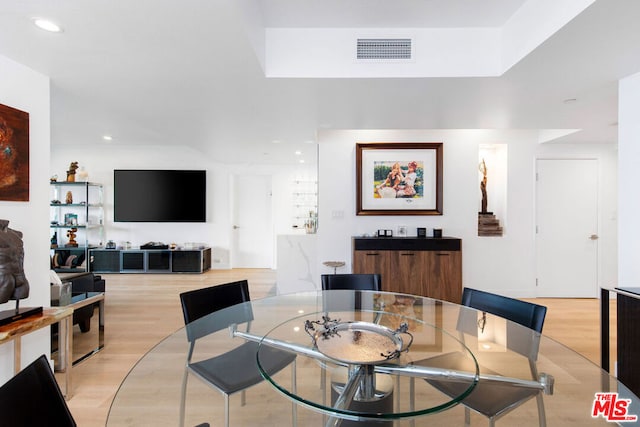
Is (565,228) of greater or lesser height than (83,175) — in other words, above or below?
below

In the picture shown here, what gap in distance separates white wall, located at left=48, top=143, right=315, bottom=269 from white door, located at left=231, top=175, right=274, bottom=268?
0.61 feet

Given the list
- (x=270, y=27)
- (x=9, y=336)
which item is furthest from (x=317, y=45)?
(x=9, y=336)

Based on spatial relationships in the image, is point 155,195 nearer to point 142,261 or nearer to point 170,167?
point 170,167

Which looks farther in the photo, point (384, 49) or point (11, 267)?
point (384, 49)

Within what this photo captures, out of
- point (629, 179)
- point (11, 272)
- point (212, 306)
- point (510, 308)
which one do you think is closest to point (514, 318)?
point (510, 308)

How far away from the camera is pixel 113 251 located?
5.62m

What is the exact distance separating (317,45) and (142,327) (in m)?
3.26

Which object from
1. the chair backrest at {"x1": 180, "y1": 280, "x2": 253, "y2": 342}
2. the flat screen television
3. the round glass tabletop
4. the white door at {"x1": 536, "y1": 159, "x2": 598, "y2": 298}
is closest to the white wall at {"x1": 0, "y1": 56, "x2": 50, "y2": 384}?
the chair backrest at {"x1": 180, "y1": 280, "x2": 253, "y2": 342}

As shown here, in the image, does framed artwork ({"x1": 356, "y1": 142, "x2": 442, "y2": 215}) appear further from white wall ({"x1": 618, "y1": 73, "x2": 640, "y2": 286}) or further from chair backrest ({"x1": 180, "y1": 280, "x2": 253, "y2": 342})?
chair backrest ({"x1": 180, "y1": 280, "x2": 253, "y2": 342})

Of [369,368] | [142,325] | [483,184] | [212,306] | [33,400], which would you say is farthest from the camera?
[483,184]

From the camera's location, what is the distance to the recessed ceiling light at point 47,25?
150cm

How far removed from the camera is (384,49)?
2098mm

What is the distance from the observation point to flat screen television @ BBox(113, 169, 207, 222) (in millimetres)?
5816

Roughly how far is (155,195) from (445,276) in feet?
17.7
